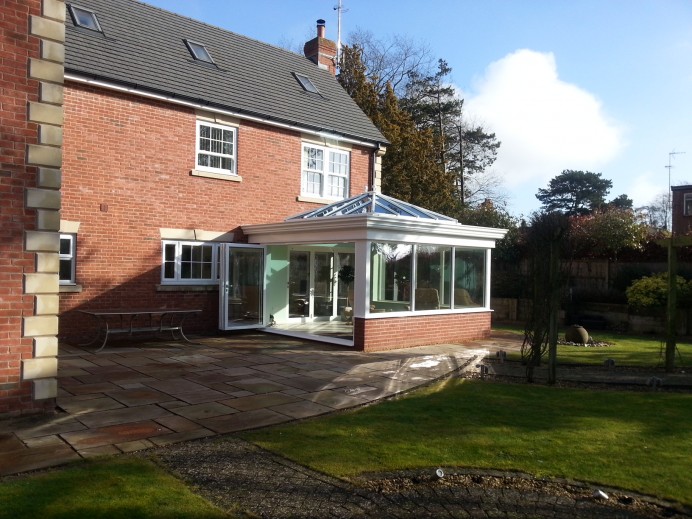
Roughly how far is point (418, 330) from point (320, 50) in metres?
13.1

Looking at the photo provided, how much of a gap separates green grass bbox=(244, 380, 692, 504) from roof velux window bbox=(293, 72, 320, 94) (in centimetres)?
1333

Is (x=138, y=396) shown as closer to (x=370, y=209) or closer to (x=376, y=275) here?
(x=376, y=275)

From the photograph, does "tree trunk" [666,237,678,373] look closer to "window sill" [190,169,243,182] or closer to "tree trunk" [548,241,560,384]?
"tree trunk" [548,241,560,384]

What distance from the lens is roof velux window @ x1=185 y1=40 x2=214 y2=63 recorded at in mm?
Answer: 16703

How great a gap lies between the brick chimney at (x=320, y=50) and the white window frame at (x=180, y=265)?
32.9 ft

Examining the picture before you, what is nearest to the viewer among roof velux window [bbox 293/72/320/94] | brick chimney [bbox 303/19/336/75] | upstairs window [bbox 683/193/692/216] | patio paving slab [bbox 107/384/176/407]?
patio paving slab [bbox 107/384/176/407]

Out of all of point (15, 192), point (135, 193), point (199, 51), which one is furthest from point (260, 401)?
point (199, 51)

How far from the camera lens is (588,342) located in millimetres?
14766

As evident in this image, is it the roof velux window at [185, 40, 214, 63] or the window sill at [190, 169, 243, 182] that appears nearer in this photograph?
the window sill at [190, 169, 243, 182]

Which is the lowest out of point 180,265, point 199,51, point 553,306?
point 553,306

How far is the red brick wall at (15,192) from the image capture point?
21.8ft

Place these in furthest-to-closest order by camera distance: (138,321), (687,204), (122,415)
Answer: (687,204)
(138,321)
(122,415)

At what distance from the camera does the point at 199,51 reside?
1705cm

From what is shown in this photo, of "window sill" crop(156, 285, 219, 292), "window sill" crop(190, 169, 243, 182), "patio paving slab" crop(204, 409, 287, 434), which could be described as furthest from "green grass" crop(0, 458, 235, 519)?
"window sill" crop(190, 169, 243, 182)
